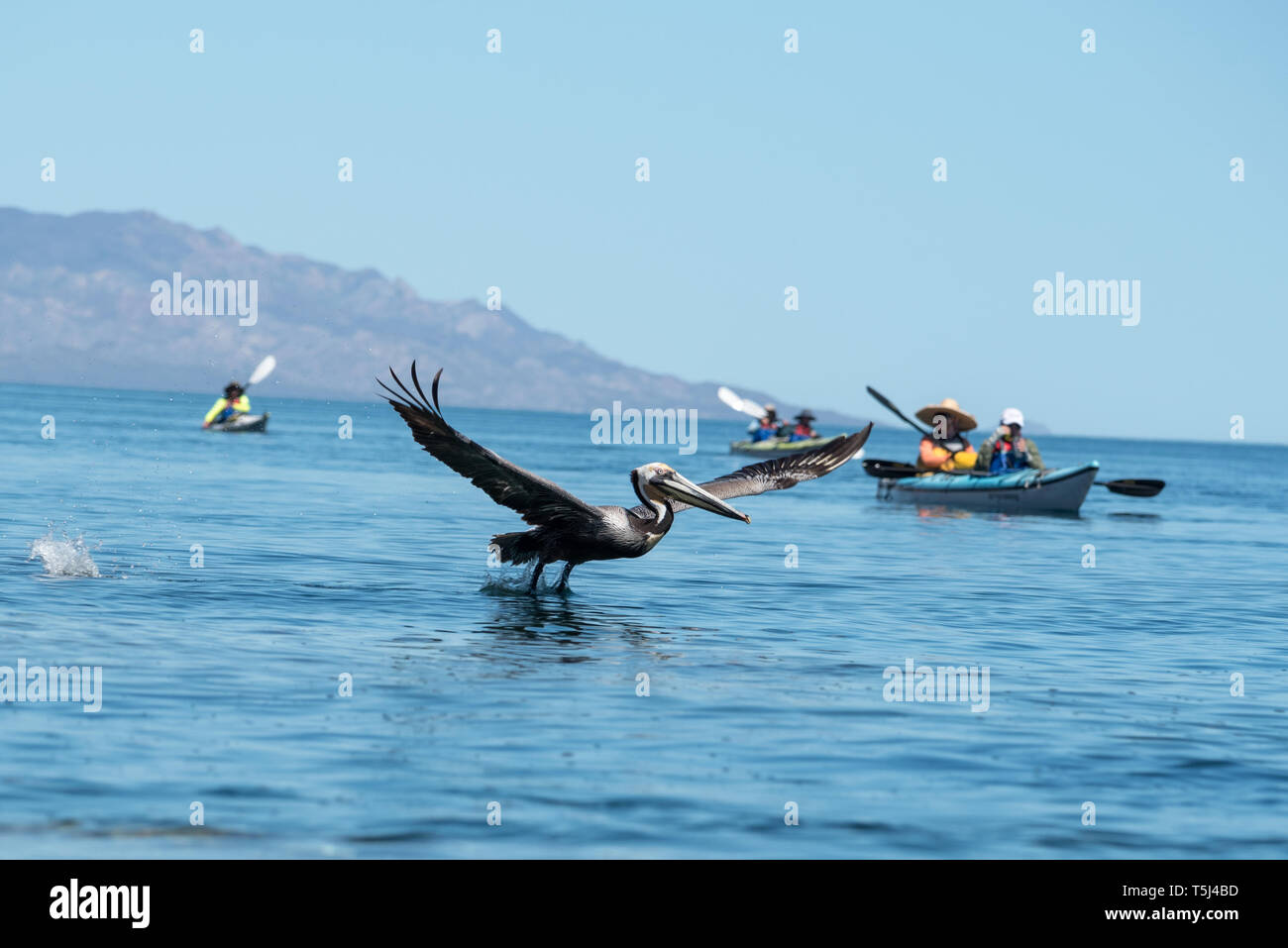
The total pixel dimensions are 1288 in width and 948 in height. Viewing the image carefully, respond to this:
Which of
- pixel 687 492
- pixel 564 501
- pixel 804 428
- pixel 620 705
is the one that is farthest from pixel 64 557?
pixel 804 428

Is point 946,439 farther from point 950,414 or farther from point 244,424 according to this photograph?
point 244,424

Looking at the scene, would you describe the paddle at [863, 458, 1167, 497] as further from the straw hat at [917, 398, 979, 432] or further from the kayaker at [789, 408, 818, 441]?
the kayaker at [789, 408, 818, 441]

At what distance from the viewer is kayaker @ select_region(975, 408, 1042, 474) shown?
35.7m

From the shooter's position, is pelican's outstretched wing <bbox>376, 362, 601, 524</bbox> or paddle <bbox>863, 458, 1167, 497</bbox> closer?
pelican's outstretched wing <bbox>376, 362, 601, 524</bbox>

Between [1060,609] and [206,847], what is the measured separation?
12.6 metres

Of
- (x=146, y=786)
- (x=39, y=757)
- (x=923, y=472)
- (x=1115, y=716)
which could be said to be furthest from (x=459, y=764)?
(x=923, y=472)

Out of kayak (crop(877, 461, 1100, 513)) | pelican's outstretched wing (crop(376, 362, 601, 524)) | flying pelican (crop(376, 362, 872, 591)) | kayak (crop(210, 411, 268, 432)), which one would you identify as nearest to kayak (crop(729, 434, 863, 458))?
kayak (crop(210, 411, 268, 432))

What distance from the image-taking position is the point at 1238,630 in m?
16.3

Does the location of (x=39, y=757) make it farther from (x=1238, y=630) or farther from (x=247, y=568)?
(x=1238, y=630)

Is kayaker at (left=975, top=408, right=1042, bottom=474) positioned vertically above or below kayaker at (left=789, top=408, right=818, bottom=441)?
below

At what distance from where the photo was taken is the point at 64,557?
1739 cm

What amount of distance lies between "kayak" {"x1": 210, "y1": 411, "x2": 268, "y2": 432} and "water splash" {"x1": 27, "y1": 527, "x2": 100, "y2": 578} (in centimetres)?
5185

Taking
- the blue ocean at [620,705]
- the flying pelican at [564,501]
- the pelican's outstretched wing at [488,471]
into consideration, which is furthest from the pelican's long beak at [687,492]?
the blue ocean at [620,705]

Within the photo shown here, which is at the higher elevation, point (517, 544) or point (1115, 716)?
point (517, 544)
